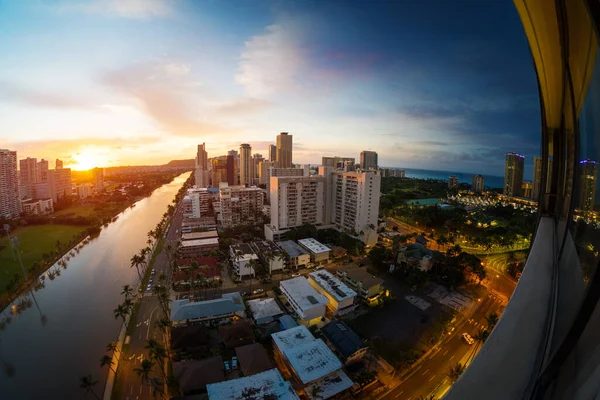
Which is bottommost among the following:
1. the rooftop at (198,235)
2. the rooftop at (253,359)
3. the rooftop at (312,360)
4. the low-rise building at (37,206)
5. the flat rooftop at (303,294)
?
the rooftop at (253,359)

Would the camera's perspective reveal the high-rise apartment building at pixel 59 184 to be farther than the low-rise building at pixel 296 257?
Yes

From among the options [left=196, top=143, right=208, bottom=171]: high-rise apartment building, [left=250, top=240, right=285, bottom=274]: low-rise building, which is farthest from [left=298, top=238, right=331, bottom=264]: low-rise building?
[left=196, top=143, right=208, bottom=171]: high-rise apartment building

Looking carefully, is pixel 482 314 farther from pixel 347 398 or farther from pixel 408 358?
pixel 347 398

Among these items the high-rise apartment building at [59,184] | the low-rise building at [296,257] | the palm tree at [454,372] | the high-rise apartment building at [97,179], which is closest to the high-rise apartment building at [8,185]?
the high-rise apartment building at [59,184]

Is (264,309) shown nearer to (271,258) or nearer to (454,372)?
(271,258)

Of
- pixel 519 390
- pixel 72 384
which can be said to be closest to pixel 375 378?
pixel 519 390

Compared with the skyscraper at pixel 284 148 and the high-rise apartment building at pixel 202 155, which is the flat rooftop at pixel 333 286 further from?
the high-rise apartment building at pixel 202 155
